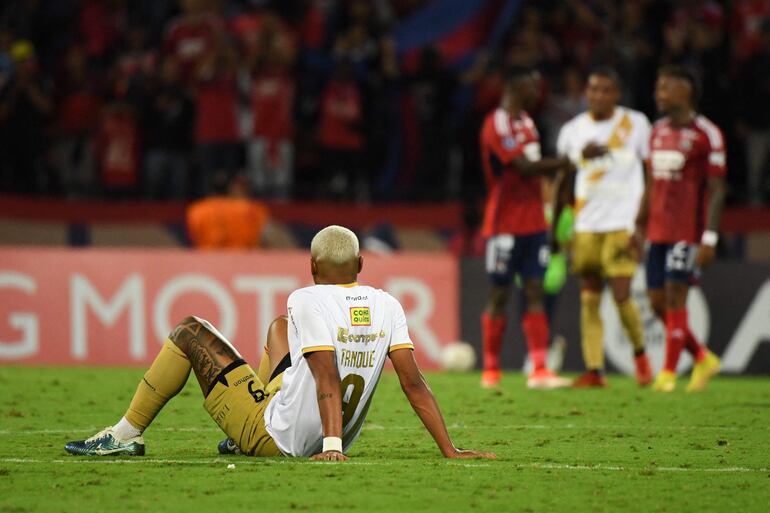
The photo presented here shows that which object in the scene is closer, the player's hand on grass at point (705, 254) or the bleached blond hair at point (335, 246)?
the bleached blond hair at point (335, 246)

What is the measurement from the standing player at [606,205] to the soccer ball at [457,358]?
2.32 meters

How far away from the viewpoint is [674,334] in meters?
→ 11.8

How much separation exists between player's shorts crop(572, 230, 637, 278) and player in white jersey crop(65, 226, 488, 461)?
541 cm

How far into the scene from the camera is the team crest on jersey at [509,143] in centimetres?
1190

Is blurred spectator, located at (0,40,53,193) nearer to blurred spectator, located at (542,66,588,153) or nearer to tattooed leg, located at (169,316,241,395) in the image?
blurred spectator, located at (542,66,588,153)

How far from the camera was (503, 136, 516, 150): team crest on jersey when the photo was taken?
1190 cm

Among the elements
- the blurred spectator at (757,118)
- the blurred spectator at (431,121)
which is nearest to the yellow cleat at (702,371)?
the blurred spectator at (757,118)

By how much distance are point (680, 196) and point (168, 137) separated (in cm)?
713

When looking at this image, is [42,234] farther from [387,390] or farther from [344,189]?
[387,390]

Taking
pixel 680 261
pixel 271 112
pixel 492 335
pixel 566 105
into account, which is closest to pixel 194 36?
pixel 271 112

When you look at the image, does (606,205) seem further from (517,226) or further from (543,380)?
(543,380)

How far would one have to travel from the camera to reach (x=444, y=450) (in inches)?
269

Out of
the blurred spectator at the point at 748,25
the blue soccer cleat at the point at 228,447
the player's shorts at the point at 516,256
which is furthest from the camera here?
the blurred spectator at the point at 748,25

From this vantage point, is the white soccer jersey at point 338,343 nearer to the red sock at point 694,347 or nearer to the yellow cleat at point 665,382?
the yellow cleat at point 665,382
